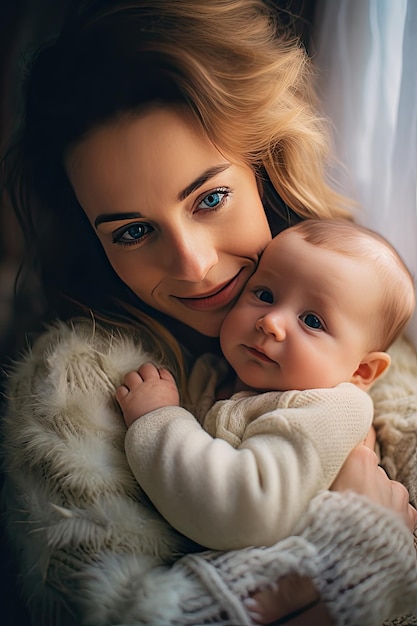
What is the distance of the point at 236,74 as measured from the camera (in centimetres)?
88

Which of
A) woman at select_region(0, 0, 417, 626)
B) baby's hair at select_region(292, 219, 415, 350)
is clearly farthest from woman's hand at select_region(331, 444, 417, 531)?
baby's hair at select_region(292, 219, 415, 350)

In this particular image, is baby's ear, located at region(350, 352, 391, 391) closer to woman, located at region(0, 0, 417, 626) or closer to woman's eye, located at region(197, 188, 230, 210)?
woman, located at region(0, 0, 417, 626)

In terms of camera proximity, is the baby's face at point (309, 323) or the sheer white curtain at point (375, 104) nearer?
the baby's face at point (309, 323)

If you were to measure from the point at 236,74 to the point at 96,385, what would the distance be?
1.38 ft

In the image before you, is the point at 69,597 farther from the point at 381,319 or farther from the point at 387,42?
the point at 387,42

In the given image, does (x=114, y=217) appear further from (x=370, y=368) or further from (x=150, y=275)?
(x=370, y=368)

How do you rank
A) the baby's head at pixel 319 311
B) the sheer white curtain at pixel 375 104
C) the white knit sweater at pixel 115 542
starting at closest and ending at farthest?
the white knit sweater at pixel 115 542, the baby's head at pixel 319 311, the sheer white curtain at pixel 375 104

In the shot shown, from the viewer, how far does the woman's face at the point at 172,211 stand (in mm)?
846

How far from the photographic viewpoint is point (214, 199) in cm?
88

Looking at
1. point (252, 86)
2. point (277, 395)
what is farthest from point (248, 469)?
point (252, 86)

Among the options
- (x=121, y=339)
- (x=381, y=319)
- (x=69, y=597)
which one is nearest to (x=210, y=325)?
(x=121, y=339)

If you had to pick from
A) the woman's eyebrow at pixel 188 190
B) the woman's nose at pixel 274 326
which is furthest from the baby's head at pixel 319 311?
the woman's eyebrow at pixel 188 190

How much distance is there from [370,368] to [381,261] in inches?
5.3

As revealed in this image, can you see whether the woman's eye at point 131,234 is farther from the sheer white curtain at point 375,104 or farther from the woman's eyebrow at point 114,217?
the sheer white curtain at point 375,104
